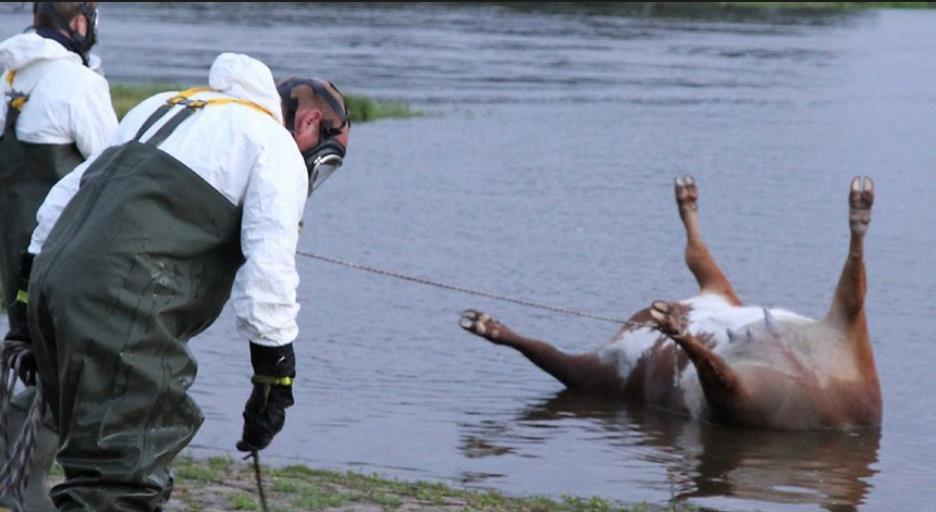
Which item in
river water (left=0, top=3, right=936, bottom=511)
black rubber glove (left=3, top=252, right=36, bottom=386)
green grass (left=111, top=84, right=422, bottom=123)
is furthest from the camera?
green grass (left=111, top=84, right=422, bottom=123)

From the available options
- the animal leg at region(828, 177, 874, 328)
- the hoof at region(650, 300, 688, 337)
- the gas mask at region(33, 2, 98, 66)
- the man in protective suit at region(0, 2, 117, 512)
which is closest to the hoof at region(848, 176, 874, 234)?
the animal leg at region(828, 177, 874, 328)

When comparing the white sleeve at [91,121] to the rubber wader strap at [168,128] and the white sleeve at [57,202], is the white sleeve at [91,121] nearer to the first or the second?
the white sleeve at [57,202]

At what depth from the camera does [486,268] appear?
13969 millimetres

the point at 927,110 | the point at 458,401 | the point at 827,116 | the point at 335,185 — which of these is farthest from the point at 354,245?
the point at 927,110

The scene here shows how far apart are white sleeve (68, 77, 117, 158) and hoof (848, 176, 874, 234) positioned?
186 inches

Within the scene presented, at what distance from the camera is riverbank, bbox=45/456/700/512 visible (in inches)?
272

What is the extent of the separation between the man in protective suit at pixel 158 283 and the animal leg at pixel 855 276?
536 cm

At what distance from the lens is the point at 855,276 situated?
9758mm

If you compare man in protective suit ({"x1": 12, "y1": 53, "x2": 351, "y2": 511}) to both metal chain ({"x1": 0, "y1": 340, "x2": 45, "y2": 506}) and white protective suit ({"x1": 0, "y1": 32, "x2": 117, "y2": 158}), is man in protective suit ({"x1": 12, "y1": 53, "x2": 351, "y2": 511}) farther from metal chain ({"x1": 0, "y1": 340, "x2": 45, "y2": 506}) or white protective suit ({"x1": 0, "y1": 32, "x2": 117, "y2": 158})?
white protective suit ({"x1": 0, "y1": 32, "x2": 117, "y2": 158})

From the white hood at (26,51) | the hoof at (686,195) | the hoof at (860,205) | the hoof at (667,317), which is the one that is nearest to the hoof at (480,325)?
the hoof at (686,195)

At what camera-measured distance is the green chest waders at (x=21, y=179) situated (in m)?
6.45

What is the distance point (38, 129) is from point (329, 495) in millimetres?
1863

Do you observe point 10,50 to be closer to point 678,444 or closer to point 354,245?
point 678,444

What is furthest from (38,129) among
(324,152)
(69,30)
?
Answer: (324,152)
